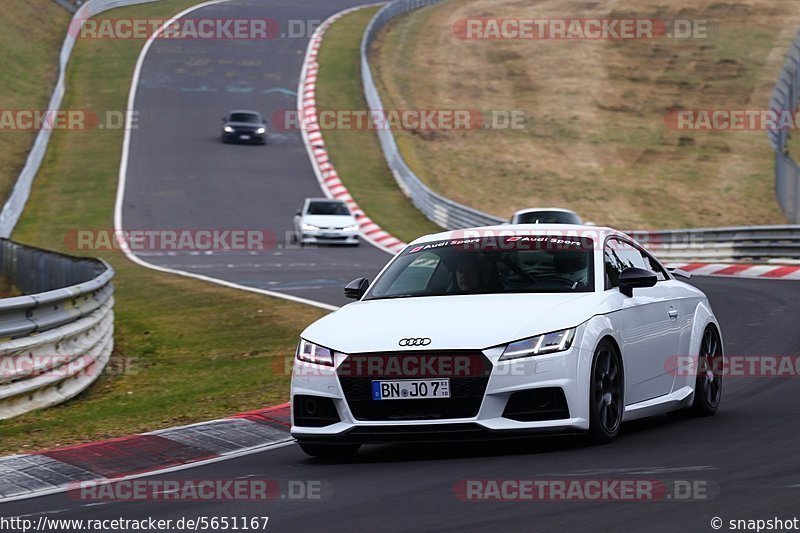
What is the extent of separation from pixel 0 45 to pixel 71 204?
21724 mm

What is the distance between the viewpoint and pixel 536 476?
294 inches

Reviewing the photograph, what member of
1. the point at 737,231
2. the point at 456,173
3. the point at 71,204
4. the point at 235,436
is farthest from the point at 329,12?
the point at 235,436

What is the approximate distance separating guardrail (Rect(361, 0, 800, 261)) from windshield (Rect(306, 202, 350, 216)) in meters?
3.00

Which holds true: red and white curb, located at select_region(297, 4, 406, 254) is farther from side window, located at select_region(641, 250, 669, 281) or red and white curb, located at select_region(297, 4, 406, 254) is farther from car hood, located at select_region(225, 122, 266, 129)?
side window, located at select_region(641, 250, 669, 281)

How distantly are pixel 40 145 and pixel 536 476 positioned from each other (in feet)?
131

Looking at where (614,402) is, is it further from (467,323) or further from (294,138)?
(294,138)

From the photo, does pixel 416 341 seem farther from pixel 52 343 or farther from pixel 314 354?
pixel 52 343

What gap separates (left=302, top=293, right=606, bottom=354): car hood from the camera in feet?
26.8

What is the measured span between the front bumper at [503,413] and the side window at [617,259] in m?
1.21

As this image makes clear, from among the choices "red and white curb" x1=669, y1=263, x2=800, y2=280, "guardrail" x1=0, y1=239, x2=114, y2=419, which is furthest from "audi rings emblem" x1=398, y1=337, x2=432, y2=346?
"red and white curb" x1=669, y1=263, x2=800, y2=280

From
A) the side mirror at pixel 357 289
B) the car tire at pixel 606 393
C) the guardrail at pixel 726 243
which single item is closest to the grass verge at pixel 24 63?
the guardrail at pixel 726 243

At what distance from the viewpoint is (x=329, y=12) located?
237ft

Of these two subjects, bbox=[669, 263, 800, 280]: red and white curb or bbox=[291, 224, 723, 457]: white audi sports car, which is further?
bbox=[669, 263, 800, 280]: red and white curb

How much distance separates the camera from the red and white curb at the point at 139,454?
8445mm
